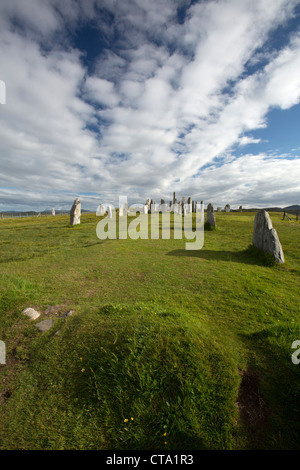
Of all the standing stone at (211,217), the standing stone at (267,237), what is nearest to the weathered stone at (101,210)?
the standing stone at (211,217)

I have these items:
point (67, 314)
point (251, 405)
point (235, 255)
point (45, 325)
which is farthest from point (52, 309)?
point (235, 255)

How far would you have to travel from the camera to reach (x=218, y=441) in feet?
8.66

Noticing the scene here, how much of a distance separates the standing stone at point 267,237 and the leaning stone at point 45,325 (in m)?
10.9

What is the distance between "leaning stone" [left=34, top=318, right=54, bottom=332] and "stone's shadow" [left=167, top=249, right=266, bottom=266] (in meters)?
8.41

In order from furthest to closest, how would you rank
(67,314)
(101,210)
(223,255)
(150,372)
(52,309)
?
1. (101,210)
2. (223,255)
3. (52,309)
4. (67,314)
5. (150,372)

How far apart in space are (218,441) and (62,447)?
2188mm

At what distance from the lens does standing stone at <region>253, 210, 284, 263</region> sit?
33.7ft

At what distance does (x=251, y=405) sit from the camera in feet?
9.96

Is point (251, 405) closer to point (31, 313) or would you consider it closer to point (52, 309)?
point (52, 309)

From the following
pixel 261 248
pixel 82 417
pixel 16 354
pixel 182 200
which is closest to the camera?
pixel 82 417

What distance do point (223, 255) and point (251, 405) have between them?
9506 mm

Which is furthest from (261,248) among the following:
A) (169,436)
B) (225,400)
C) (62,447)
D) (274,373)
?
(62,447)

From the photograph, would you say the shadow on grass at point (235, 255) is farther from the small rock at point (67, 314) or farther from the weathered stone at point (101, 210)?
the weathered stone at point (101, 210)
